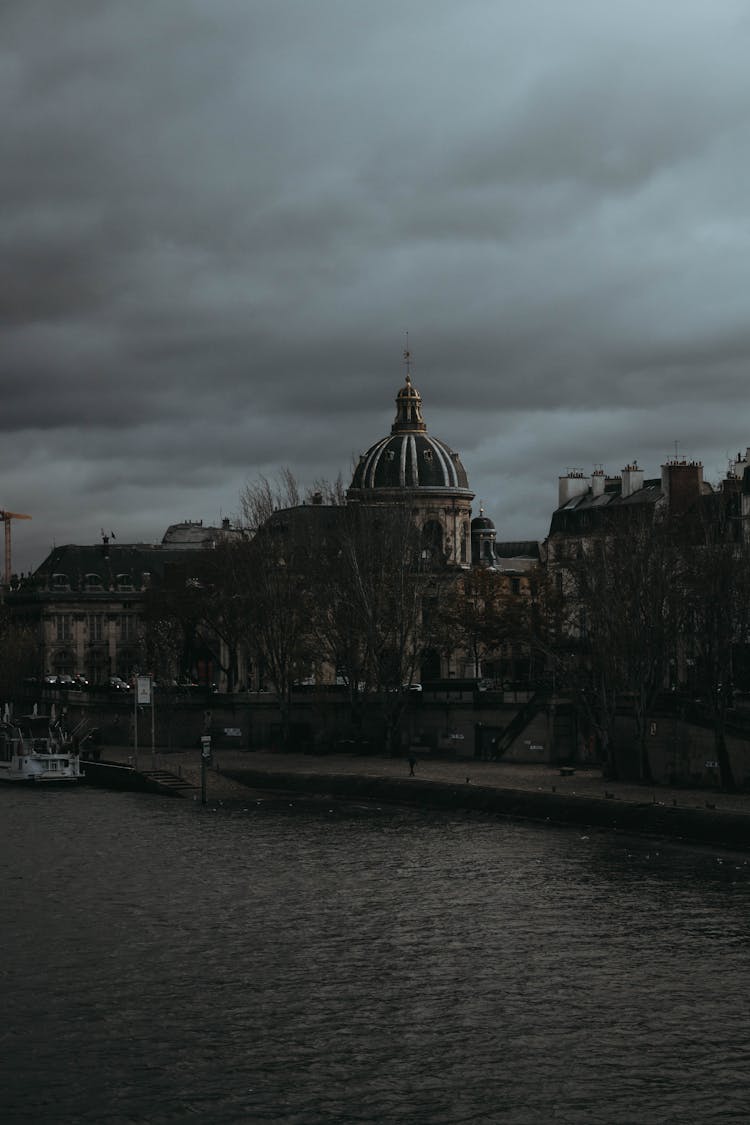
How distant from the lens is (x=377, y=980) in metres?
51.2

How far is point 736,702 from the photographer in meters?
101

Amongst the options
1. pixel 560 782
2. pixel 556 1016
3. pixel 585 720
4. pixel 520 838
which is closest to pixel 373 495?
pixel 585 720

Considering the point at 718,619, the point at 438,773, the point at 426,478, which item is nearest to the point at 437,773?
the point at 438,773

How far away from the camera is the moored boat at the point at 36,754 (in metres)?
116

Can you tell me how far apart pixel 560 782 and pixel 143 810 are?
70.8ft

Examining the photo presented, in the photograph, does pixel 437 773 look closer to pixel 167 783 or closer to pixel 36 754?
pixel 167 783

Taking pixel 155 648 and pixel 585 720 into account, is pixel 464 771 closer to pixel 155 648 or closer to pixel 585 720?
pixel 585 720

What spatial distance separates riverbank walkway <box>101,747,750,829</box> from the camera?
82312mm

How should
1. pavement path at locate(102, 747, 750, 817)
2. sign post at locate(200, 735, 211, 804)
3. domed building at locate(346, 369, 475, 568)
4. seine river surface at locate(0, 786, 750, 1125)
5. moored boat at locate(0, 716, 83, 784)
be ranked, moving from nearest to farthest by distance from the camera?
1. seine river surface at locate(0, 786, 750, 1125)
2. pavement path at locate(102, 747, 750, 817)
3. sign post at locate(200, 735, 211, 804)
4. moored boat at locate(0, 716, 83, 784)
5. domed building at locate(346, 369, 475, 568)

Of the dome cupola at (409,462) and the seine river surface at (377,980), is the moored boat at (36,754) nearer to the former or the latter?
the seine river surface at (377,980)

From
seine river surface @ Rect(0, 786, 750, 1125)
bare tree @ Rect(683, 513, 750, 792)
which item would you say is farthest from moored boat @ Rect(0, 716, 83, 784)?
bare tree @ Rect(683, 513, 750, 792)

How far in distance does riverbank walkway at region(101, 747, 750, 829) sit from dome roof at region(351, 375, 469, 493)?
184 feet

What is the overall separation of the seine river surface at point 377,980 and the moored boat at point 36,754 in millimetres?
36267

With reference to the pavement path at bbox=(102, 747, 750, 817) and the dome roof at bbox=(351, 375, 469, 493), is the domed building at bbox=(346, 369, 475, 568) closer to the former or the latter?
the dome roof at bbox=(351, 375, 469, 493)
